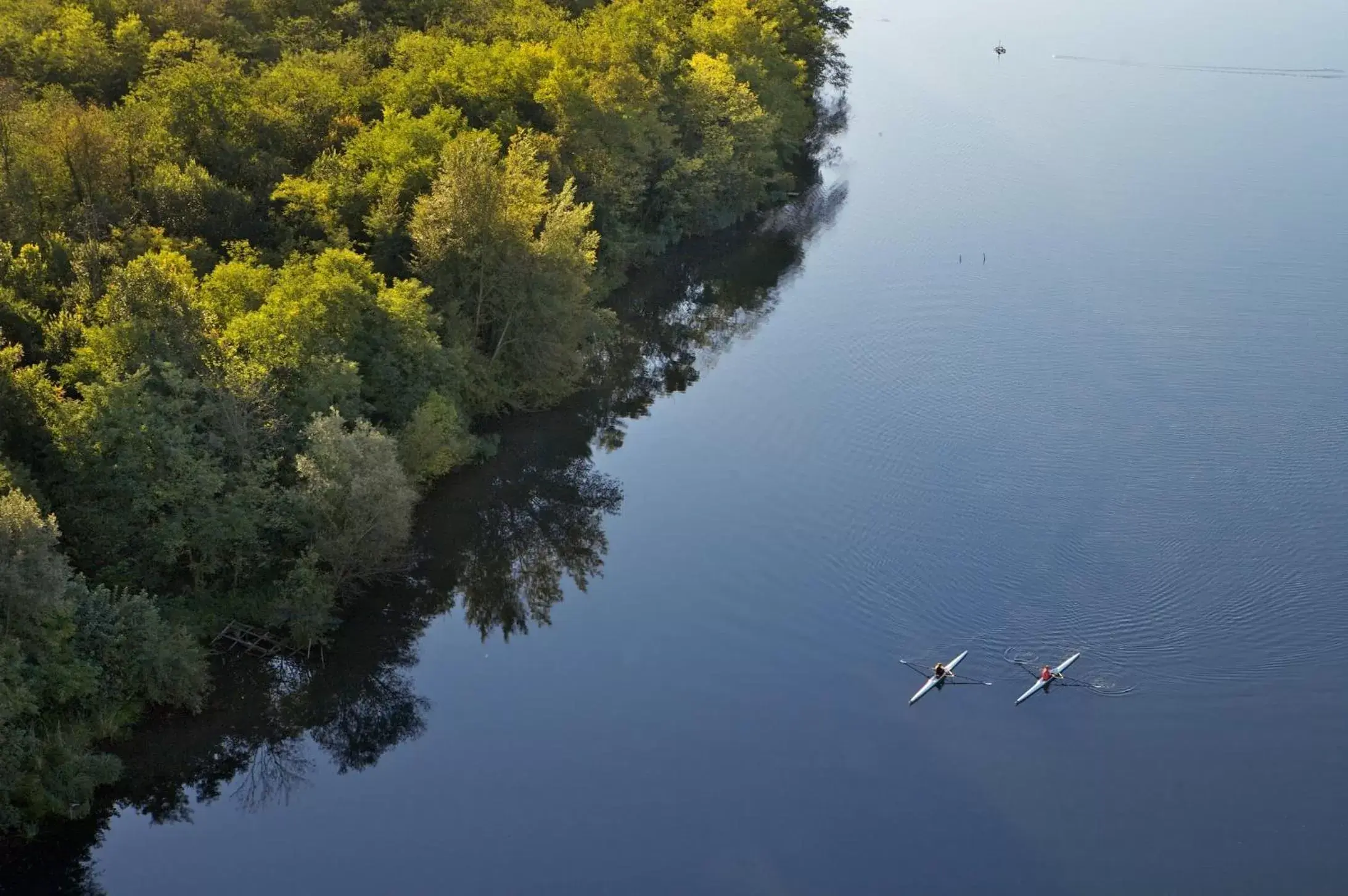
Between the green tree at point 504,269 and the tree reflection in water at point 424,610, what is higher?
the green tree at point 504,269

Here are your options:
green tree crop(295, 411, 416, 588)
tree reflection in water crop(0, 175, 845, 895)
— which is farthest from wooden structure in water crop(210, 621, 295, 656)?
green tree crop(295, 411, 416, 588)

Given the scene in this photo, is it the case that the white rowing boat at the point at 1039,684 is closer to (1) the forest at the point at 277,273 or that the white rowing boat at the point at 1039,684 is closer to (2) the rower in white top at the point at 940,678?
(2) the rower in white top at the point at 940,678

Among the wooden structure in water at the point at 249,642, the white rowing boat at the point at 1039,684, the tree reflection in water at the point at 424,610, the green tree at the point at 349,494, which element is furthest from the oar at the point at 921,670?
the wooden structure in water at the point at 249,642

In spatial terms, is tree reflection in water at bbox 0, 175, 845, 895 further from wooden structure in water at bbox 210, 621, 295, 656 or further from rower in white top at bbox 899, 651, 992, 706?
rower in white top at bbox 899, 651, 992, 706

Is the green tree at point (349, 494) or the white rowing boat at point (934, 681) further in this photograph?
the green tree at point (349, 494)

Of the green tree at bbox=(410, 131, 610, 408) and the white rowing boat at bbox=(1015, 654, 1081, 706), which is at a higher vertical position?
the green tree at bbox=(410, 131, 610, 408)
